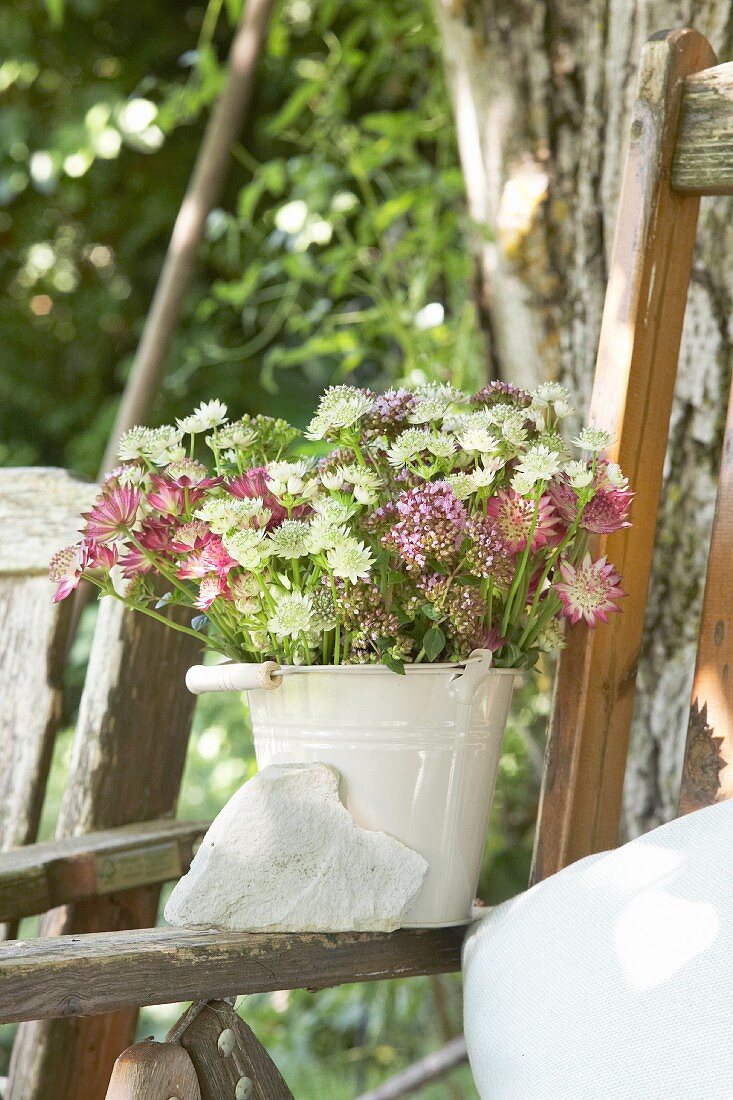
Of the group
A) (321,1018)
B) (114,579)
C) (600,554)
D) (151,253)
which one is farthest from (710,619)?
(151,253)

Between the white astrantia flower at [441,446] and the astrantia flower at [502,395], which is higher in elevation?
the astrantia flower at [502,395]

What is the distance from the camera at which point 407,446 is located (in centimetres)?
78

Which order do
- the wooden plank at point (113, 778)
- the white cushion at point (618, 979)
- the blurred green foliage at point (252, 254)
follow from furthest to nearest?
the blurred green foliage at point (252, 254) → the wooden plank at point (113, 778) → the white cushion at point (618, 979)

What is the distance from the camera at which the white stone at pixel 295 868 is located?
0.75m

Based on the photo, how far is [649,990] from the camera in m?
0.64

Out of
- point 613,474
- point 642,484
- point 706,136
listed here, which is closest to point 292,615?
point 613,474

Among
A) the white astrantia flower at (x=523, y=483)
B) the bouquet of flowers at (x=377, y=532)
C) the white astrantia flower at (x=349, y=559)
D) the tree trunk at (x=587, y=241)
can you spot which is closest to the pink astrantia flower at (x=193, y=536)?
the bouquet of flowers at (x=377, y=532)

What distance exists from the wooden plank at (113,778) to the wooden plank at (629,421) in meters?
0.47

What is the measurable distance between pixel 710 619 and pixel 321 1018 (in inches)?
75.8

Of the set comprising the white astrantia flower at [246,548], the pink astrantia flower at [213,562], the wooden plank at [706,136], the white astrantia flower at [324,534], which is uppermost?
the wooden plank at [706,136]

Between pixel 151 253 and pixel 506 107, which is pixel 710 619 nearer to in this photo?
pixel 506 107

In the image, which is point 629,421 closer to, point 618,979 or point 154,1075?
point 618,979

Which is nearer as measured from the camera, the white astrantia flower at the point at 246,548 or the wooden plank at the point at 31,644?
the white astrantia flower at the point at 246,548

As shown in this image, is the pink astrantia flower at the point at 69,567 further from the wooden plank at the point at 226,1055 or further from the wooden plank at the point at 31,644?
the wooden plank at the point at 31,644
